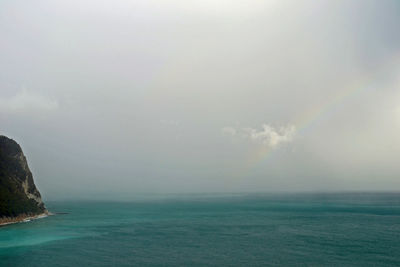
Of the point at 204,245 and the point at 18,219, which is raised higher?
the point at 18,219

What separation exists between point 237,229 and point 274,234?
64.4 feet

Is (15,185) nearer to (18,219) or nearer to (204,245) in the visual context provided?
(18,219)

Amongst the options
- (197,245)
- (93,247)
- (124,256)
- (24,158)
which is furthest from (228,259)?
(24,158)

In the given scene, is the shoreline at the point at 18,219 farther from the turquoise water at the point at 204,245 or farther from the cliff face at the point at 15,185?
the turquoise water at the point at 204,245

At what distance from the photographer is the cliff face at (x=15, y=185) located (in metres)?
144

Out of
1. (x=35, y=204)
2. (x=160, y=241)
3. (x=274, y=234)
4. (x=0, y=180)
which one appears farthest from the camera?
(x=35, y=204)

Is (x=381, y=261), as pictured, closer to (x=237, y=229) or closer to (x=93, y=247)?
(x=237, y=229)

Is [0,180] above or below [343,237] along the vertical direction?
above

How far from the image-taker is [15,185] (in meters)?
156

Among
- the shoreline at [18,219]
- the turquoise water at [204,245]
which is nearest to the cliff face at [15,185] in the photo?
the shoreline at [18,219]

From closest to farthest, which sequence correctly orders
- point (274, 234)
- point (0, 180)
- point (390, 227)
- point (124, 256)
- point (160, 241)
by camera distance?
point (124, 256) < point (160, 241) < point (274, 234) < point (390, 227) < point (0, 180)

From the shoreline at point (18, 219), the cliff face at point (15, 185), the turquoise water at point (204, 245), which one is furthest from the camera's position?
the cliff face at point (15, 185)

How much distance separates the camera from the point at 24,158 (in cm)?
17350

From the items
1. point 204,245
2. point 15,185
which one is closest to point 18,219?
point 15,185
